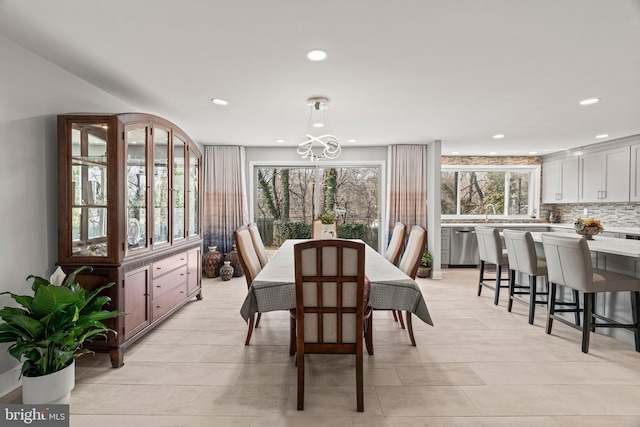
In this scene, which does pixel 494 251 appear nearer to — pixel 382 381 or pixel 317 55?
pixel 382 381

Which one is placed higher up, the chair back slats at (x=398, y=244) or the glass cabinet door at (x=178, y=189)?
the glass cabinet door at (x=178, y=189)

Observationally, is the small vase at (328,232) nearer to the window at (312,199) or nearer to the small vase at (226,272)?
the window at (312,199)

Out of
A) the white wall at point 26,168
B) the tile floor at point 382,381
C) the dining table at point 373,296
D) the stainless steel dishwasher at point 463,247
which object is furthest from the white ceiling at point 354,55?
the stainless steel dishwasher at point 463,247

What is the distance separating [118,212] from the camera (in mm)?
2447

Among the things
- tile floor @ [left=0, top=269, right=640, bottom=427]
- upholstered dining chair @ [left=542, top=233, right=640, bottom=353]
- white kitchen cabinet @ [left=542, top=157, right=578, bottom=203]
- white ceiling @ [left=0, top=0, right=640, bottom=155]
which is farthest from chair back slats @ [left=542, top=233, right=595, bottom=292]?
white kitchen cabinet @ [left=542, top=157, right=578, bottom=203]

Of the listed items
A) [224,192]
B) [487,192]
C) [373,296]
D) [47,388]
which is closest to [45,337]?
[47,388]

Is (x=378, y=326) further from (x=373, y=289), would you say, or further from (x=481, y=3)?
(x=481, y=3)

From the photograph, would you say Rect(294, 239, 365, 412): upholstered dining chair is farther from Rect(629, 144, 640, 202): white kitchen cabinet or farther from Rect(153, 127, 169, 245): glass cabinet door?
Rect(629, 144, 640, 202): white kitchen cabinet

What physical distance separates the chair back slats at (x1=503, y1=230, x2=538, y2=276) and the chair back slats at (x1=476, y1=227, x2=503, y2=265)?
0.28 metres

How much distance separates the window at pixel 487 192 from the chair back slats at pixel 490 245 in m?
2.55

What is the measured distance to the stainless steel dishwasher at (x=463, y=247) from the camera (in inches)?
245

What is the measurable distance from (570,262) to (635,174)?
11.4 ft

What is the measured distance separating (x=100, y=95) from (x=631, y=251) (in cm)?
488

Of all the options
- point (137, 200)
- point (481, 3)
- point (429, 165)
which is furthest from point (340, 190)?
point (481, 3)
